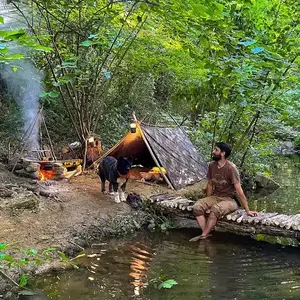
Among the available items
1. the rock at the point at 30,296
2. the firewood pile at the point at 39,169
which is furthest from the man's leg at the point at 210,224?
the firewood pile at the point at 39,169

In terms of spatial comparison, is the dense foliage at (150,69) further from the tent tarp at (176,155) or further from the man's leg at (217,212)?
the man's leg at (217,212)

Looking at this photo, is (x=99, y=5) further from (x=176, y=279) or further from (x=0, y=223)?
(x=176, y=279)

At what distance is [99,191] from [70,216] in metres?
1.50

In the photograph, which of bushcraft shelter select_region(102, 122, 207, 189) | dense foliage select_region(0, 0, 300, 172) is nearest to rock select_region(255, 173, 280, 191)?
dense foliage select_region(0, 0, 300, 172)

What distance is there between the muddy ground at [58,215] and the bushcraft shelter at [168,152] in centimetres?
97

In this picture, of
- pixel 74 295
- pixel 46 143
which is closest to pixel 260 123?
pixel 46 143

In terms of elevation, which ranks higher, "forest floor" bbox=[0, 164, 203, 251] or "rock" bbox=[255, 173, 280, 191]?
"forest floor" bbox=[0, 164, 203, 251]

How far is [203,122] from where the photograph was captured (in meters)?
10.4

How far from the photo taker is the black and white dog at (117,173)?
6.91 meters

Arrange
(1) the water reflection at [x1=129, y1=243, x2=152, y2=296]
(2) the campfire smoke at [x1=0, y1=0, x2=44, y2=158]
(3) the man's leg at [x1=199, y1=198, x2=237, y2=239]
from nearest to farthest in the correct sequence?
(1) the water reflection at [x1=129, y1=243, x2=152, y2=296], (3) the man's leg at [x1=199, y1=198, x2=237, y2=239], (2) the campfire smoke at [x1=0, y1=0, x2=44, y2=158]

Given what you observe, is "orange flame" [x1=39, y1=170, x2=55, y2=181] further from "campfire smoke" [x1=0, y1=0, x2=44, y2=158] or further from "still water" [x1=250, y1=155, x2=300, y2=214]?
"still water" [x1=250, y1=155, x2=300, y2=214]

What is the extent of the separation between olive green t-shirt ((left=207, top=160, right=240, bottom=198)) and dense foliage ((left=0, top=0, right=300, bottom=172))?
959 millimetres

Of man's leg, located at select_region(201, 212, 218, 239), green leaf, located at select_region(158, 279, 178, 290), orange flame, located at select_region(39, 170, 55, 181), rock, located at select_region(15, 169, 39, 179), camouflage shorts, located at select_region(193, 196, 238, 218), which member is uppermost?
camouflage shorts, located at select_region(193, 196, 238, 218)

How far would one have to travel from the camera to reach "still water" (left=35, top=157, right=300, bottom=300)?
4148 mm
